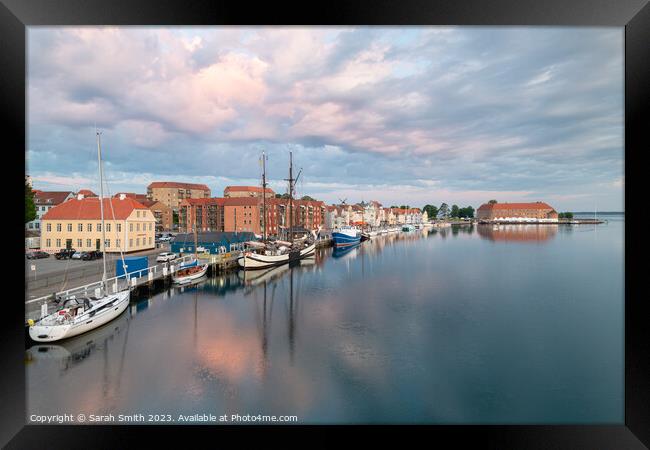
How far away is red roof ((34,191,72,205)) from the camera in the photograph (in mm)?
39438

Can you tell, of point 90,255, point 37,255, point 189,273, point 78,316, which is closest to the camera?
point 78,316

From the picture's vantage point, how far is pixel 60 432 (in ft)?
13.8

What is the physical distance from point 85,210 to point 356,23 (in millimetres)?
25994

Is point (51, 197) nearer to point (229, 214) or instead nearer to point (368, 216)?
point (229, 214)

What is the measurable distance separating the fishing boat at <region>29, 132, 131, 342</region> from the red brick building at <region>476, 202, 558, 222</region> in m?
106

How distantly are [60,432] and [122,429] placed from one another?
0.80m

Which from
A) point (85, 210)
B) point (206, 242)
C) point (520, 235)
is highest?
point (85, 210)

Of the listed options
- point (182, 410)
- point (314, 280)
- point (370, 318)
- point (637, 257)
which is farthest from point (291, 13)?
point (314, 280)

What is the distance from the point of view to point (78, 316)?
10.2 meters

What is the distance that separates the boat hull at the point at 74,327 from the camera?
30.8 ft

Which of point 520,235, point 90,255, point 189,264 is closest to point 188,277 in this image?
point 189,264

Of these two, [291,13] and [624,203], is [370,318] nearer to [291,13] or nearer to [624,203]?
[624,203]

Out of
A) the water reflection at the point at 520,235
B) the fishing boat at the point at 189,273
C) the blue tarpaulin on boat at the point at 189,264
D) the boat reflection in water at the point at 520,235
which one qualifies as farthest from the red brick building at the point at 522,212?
the fishing boat at the point at 189,273

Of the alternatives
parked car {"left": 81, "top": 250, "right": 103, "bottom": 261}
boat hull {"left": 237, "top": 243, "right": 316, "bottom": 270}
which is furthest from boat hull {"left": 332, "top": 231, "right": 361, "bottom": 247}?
parked car {"left": 81, "top": 250, "right": 103, "bottom": 261}
